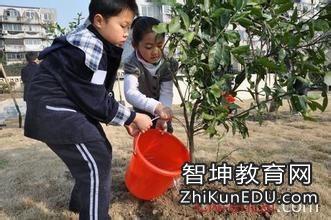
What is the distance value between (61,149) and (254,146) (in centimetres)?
245

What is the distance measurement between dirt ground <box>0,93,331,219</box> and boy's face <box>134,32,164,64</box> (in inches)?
34.6

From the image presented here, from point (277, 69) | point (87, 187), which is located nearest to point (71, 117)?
point (87, 187)

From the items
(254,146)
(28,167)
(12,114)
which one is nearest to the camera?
(28,167)

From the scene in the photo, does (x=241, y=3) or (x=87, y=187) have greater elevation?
(x=241, y=3)

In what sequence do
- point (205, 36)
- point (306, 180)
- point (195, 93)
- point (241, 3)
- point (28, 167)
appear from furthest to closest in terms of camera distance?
point (28, 167)
point (306, 180)
point (195, 93)
point (205, 36)
point (241, 3)

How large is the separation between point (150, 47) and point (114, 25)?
495 millimetres

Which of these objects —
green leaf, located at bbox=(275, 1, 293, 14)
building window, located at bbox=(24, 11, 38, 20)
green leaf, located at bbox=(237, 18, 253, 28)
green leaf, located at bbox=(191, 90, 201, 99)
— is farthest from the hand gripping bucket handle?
building window, located at bbox=(24, 11, 38, 20)

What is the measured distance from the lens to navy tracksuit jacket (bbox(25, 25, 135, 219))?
1833 millimetres

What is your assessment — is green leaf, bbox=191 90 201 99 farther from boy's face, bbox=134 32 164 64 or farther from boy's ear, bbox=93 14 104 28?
boy's ear, bbox=93 14 104 28

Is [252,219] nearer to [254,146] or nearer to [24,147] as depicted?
[254,146]

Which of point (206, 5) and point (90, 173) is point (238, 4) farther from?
point (90, 173)

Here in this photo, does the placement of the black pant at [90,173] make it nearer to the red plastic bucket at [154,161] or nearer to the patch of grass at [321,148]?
the red plastic bucket at [154,161]

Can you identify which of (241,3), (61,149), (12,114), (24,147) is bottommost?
(12,114)

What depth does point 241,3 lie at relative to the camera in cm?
170
